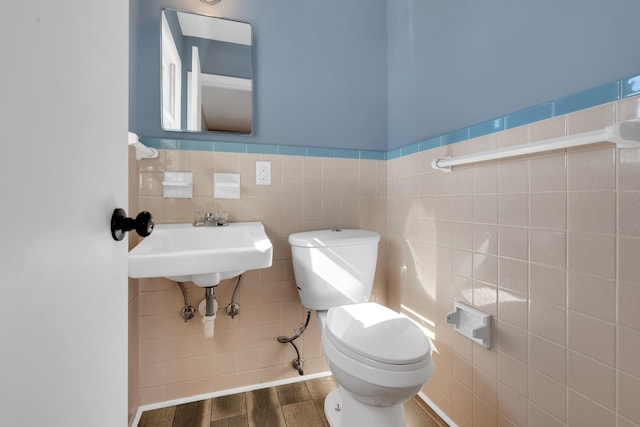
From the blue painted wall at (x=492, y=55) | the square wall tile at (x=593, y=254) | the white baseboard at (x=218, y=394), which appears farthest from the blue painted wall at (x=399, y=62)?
the white baseboard at (x=218, y=394)

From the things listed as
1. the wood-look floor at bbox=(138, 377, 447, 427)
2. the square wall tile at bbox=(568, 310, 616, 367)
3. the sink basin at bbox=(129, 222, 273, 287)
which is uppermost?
the sink basin at bbox=(129, 222, 273, 287)

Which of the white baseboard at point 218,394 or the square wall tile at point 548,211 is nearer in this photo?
the square wall tile at point 548,211

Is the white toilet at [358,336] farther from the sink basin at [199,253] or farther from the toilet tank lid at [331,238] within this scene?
the sink basin at [199,253]

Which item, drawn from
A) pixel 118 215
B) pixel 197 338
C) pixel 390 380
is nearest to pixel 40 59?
pixel 118 215

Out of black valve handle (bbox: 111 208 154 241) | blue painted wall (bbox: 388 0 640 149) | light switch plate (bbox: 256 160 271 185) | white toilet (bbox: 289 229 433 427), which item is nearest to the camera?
black valve handle (bbox: 111 208 154 241)

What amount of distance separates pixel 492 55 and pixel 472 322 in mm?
1031

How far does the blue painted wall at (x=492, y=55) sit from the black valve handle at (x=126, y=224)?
1.16 meters

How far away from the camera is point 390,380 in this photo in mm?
864

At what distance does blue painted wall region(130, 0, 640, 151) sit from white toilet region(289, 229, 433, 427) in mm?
618

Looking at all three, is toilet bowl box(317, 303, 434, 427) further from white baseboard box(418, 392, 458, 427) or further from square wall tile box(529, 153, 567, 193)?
square wall tile box(529, 153, 567, 193)

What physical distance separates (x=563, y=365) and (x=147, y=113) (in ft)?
6.17

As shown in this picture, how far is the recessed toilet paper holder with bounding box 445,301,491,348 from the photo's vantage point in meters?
1.06

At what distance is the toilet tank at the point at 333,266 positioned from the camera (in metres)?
1.31

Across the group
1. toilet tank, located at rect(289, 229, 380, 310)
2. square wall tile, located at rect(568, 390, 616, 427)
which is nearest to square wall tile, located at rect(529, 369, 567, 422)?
square wall tile, located at rect(568, 390, 616, 427)
